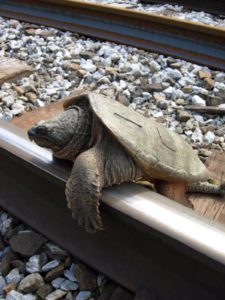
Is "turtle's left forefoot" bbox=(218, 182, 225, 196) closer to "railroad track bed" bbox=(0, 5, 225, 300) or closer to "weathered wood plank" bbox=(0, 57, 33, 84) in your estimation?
"railroad track bed" bbox=(0, 5, 225, 300)

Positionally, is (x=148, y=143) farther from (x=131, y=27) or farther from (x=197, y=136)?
(x=131, y=27)

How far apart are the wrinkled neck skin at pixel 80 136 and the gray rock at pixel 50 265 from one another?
635mm

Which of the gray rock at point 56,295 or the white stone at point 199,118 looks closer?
the gray rock at point 56,295

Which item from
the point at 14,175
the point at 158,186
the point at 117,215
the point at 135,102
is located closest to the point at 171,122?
the point at 135,102

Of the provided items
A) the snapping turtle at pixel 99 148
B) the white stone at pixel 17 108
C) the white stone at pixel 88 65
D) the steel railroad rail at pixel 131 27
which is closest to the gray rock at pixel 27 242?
the snapping turtle at pixel 99 148

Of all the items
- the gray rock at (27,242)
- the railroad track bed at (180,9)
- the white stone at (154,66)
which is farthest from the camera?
the railroad track bed at (180,9)

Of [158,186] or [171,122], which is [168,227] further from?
[171,122]

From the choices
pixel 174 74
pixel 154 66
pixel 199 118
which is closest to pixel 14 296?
pixel 199 118

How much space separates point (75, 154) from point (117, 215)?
1.31 feet

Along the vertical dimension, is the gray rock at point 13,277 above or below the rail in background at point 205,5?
below

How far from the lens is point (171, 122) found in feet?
11.7

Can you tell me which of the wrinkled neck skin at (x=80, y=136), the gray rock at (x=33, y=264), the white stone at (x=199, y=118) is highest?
the wrinkled neck skin at (x=80, y=136)

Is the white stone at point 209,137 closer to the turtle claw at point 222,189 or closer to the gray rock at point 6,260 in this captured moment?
the turtle claw at point 222,189

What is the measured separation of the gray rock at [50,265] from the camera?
247 cm
